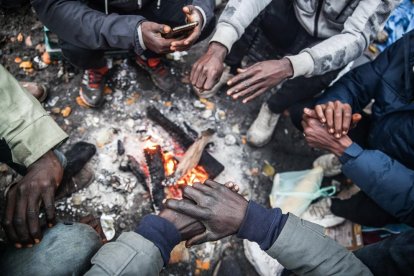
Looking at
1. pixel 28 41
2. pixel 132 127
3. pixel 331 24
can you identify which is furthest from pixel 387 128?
pixel 28 41

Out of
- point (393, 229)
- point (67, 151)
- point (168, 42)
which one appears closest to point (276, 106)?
point (168, 42)

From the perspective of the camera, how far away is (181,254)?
338 cm

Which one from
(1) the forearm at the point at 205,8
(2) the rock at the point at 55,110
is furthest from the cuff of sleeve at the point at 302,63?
(2) the rock at the point at 55,110

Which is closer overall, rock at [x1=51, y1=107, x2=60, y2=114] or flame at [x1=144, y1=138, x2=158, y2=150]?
flame at [x1=144, y1=138, x2=158, y2=150]

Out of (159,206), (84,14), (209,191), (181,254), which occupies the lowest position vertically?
(181,254)

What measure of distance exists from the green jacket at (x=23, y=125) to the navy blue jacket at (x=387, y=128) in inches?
102

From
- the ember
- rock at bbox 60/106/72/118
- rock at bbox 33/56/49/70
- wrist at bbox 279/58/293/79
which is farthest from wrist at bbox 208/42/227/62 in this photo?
rock at bbox 33/56/49/70

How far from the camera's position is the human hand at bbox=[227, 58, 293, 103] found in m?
2.98

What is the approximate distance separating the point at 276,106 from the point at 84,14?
2.41 m

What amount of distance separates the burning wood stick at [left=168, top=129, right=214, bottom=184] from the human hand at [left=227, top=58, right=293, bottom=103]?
88cm

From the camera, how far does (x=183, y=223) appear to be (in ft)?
7.20

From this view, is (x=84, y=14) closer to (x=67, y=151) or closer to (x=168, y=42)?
(x=168, y=42)

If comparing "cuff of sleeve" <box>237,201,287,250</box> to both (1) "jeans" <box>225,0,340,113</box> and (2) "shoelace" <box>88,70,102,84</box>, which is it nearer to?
(1) "jeans" <box>225,0,340,113</box>

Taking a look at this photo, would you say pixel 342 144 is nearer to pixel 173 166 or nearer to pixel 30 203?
pixel 173 166
